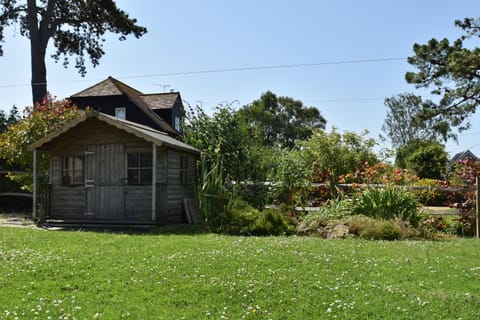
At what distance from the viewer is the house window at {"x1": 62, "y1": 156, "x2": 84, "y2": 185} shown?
13828mm

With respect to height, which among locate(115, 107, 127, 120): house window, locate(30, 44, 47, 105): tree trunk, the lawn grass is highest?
locate(30, 44, 47, 105): tree trunk

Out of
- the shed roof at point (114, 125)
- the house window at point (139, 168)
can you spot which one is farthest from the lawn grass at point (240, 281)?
the house window at point (139, 168)

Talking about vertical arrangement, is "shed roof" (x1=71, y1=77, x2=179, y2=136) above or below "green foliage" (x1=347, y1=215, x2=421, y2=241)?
above

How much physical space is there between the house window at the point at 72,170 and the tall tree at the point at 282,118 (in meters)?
30.7

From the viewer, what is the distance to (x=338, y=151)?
1677 centimetres

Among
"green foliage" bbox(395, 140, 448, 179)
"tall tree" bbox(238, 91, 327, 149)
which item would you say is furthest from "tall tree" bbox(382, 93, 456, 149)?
"green foliage" bbox(395, 140, 448, 179)

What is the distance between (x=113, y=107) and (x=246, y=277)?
78.3ft

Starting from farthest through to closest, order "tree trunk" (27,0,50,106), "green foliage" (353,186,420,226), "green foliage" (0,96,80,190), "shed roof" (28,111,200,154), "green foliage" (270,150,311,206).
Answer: "tree trunk" (27,0,50,106) < "green foliage" (0,96,80,190) < "green foliage" (270,150,311,206) < "shed roof" (28,111,200,154) < "green foliage" (353,186,420,226)

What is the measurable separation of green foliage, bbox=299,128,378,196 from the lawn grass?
783 cm

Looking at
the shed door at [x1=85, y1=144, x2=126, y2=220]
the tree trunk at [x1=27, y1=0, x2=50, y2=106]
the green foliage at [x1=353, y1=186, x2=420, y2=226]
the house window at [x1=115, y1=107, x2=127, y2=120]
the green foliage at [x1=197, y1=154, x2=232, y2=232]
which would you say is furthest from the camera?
the house window at [x1=115, y1=107, x2=127, y2=120]

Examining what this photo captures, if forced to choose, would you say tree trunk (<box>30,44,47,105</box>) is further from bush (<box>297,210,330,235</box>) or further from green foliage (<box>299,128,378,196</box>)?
bush (<box>297,210,330,235</box>)

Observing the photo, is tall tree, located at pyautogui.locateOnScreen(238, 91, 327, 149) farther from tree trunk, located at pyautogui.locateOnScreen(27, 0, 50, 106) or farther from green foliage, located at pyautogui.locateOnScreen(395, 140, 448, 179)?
tree trunk, located at pyautogui.locateOnScreen(27, 0, 50, 106)

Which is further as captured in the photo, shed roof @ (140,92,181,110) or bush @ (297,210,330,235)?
shed roof @ (140,92,181,110)

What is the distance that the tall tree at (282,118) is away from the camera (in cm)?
4431
